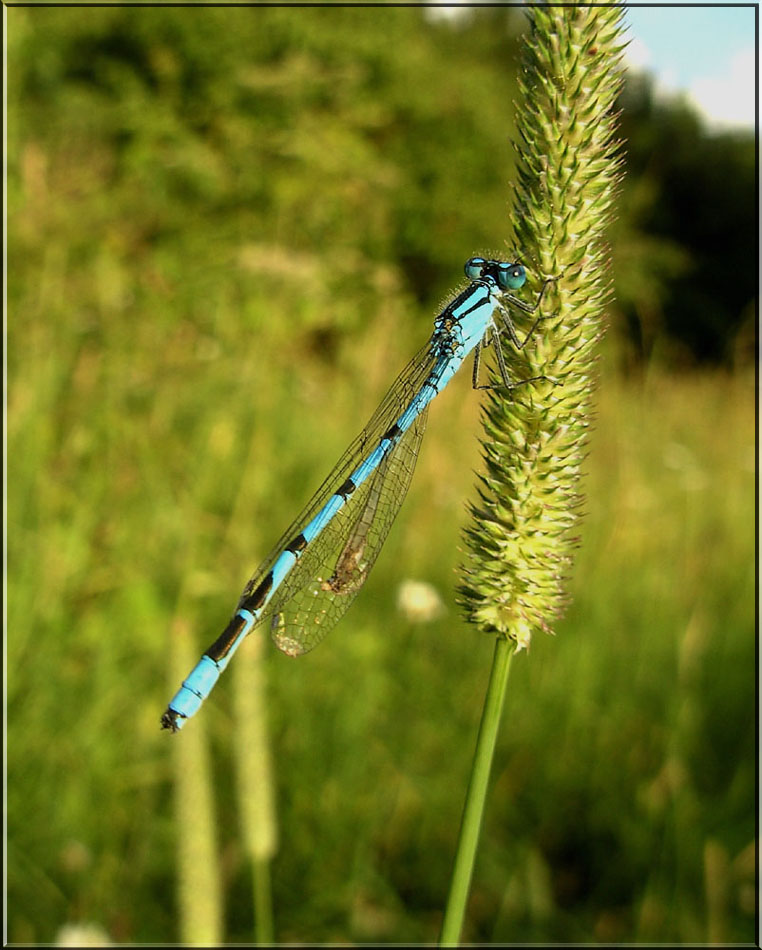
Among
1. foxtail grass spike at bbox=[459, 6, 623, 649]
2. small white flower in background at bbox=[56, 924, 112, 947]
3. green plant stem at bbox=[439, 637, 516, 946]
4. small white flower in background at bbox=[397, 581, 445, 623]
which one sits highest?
small white flower in background at bbox=[397, 581, 445, 623]

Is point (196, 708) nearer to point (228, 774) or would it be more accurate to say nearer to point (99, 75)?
point (228, 774)

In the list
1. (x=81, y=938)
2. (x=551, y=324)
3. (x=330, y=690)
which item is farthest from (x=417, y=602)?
(x=551, y=324)

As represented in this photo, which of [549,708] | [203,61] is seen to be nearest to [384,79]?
[203,61]

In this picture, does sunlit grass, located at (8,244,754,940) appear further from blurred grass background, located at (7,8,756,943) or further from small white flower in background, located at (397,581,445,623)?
small white flower in background, located at (397,581,445,623)

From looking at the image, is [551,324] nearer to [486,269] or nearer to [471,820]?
[471,820]

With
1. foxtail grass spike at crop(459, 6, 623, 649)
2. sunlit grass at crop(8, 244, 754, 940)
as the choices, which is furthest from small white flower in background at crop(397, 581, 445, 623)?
foxtail grass spike at crop(459, 6, 623, 649)

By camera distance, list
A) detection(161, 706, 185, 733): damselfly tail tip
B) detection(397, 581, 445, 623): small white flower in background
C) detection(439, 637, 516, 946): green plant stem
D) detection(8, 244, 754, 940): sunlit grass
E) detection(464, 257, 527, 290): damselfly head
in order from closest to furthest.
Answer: detection(439, 637, 516, 946): green plant stem → detection(161, 706, 185, 733): damselfly tail tip → detection(464, 257, 527, 290): damselfly head → detection(8, 244, 754, 940): sunlit grass → detection(397, 581, 445, 623): small white flower in background

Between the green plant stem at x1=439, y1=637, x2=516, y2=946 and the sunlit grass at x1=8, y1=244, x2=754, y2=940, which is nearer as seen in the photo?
the green plant stem at x1=439, y1=637, x2=516, y2=946
